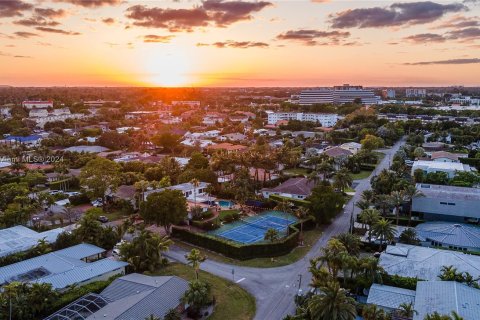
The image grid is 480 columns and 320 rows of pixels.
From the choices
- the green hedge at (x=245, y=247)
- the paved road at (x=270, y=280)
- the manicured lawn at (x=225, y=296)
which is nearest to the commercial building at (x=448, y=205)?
the paved road at (x=270, y=280)

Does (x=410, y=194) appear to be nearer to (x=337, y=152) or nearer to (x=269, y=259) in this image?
(x=269, y=259)

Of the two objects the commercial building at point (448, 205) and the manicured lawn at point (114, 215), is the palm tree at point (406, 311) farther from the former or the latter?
the manicured lawn at point (114, 215)

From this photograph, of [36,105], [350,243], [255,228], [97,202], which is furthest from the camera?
[36,105]

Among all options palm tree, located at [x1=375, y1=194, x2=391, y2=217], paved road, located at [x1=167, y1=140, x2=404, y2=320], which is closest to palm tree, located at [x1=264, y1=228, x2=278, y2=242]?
paved road, located at [x1=167, y1=140, x2=404, y2=320]

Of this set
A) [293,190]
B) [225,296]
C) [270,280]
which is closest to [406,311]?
[270,280]

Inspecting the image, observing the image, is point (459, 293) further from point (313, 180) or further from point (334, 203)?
point (313, 180)

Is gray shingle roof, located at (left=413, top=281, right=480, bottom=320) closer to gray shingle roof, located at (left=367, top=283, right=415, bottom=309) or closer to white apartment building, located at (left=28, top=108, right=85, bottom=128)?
gray shingle roof, located at (left=367, top=283, right=415, bottom=309)
